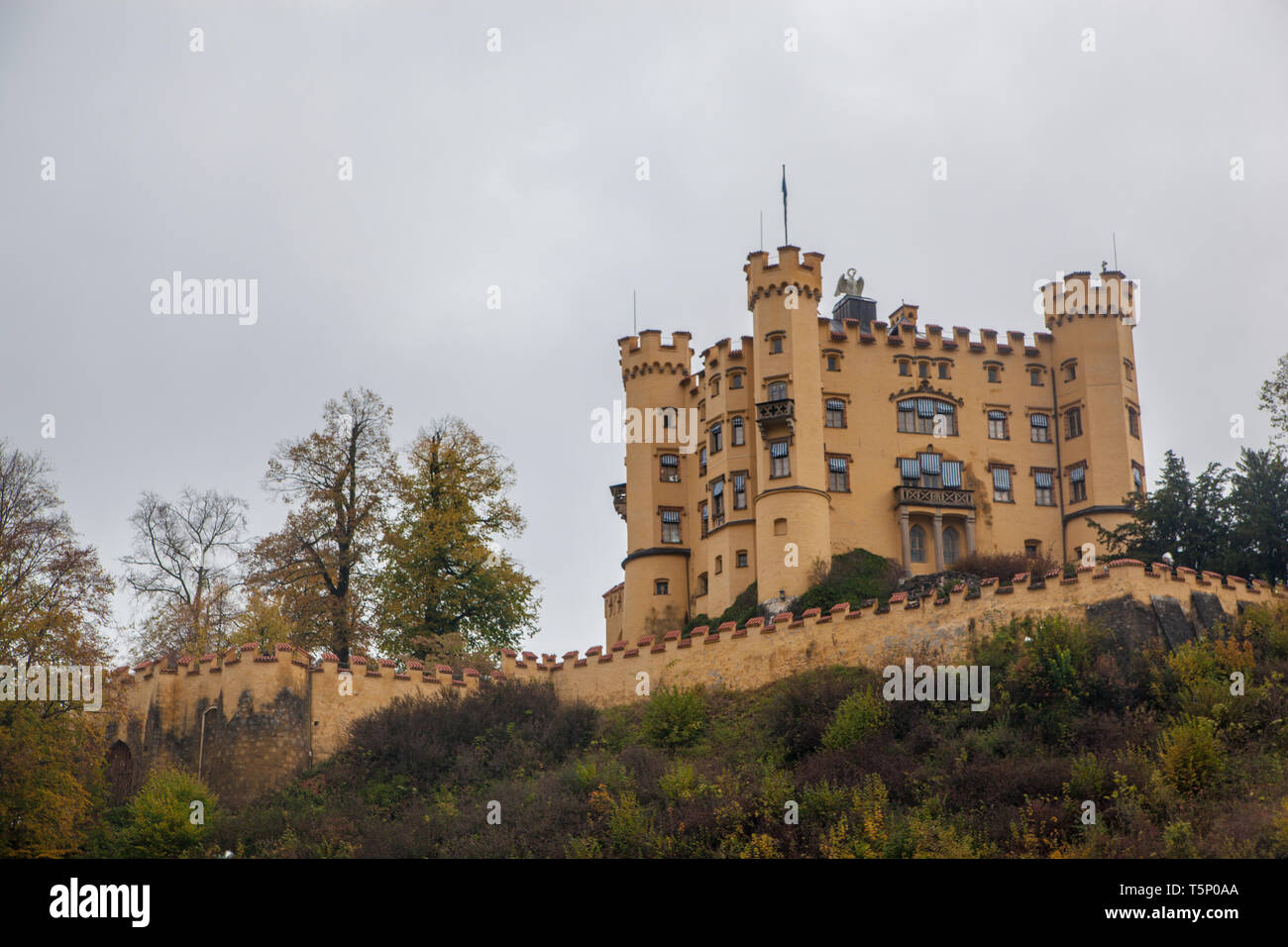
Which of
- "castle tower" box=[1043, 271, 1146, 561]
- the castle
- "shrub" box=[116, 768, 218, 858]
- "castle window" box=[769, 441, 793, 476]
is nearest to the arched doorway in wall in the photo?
"shrub" box=[116, 768, 218, 858]

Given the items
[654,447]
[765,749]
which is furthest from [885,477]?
[765,749]

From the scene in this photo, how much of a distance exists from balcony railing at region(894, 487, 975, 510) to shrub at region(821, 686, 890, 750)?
21.8 metres

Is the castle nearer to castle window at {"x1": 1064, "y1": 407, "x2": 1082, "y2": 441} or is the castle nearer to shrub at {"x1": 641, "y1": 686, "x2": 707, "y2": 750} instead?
castle window at {"x1": 1064, "y1": 407, "x2": 1082, "y2": 441}

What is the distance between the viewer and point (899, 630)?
4294 cm

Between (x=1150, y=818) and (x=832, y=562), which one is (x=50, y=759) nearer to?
(x=1150, y=818)

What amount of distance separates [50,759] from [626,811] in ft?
42.6

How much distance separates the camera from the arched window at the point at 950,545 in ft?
202

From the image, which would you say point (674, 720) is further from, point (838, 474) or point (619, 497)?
point (619, 497)

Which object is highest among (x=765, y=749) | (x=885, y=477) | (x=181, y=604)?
(x=885, y=477)

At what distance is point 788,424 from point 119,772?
2737 centimetres

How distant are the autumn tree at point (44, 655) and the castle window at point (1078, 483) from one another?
1478 inches

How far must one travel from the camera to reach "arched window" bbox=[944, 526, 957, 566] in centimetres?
6144
